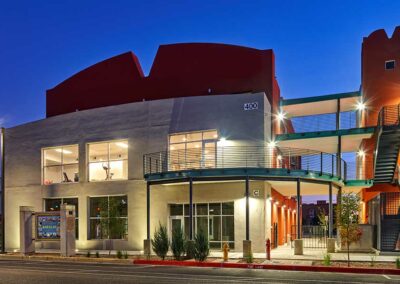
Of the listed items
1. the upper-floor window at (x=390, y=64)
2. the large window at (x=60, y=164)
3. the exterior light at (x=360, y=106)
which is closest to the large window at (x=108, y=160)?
the large window at (x=60, y=164)

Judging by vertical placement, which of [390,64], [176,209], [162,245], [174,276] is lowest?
[174,276]

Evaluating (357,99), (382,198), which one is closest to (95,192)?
(382,198)

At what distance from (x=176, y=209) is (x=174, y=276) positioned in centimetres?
1291

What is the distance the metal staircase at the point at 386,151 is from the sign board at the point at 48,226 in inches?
763

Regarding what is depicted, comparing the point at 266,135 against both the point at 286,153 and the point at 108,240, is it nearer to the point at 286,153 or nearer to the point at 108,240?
the point at 286,153

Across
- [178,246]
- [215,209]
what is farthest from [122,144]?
[178,246]

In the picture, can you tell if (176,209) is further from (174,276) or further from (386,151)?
(386,151)

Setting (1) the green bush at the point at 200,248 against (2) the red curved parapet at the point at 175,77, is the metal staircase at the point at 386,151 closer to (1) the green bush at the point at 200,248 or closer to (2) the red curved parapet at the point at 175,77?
(2) the red curved parapet at the point at 175,77

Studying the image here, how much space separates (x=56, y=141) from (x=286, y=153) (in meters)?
15.7

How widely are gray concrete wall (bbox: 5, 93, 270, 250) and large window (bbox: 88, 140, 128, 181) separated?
486mm

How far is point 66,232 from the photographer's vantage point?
88.5ft

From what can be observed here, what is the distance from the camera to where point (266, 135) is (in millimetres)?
28031

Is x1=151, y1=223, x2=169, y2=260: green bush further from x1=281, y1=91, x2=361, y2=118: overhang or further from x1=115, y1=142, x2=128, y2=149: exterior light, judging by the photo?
x1=281, y1=91, x2=361, y2=118: overhang

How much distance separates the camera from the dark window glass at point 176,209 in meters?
29.4
